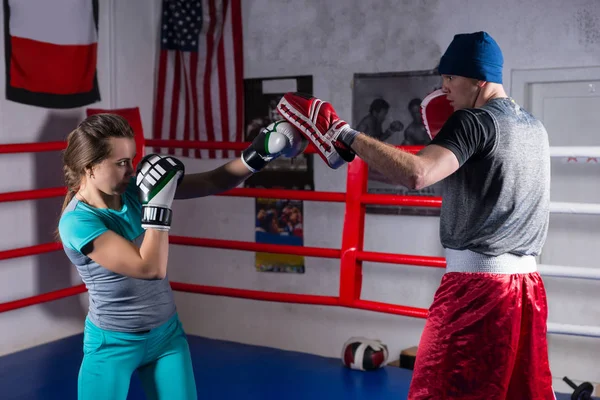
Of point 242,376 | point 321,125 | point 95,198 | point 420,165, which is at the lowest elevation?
point 242,376

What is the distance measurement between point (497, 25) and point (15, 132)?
8.72ft

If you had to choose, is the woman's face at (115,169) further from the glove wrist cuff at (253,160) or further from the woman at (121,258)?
the glove wrist cuff at (253,160)

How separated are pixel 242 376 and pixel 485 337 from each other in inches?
67.6

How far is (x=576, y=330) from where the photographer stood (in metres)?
3.10

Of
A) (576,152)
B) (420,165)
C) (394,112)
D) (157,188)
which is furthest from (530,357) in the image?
(394,112)

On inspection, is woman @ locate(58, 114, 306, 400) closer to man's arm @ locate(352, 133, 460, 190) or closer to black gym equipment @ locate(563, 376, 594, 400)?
man's arm @ locate(352, 133, 460, 190)

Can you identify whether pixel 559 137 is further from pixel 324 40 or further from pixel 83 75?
pixel 83 75

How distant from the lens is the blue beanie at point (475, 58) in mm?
2025

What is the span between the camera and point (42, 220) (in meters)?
4.12

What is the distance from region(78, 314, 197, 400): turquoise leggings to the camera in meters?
1.93

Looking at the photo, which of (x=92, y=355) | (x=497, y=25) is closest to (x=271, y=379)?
(x=92, y=355)

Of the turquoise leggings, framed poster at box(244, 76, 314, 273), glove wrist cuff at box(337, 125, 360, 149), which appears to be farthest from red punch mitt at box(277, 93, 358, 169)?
framed poster at box(244, 76, 314, 273)

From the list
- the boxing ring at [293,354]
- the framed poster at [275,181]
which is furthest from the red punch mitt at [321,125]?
the framed poster at [275,181]

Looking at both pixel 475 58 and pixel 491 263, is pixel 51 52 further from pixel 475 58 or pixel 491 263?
pixel 491 263
